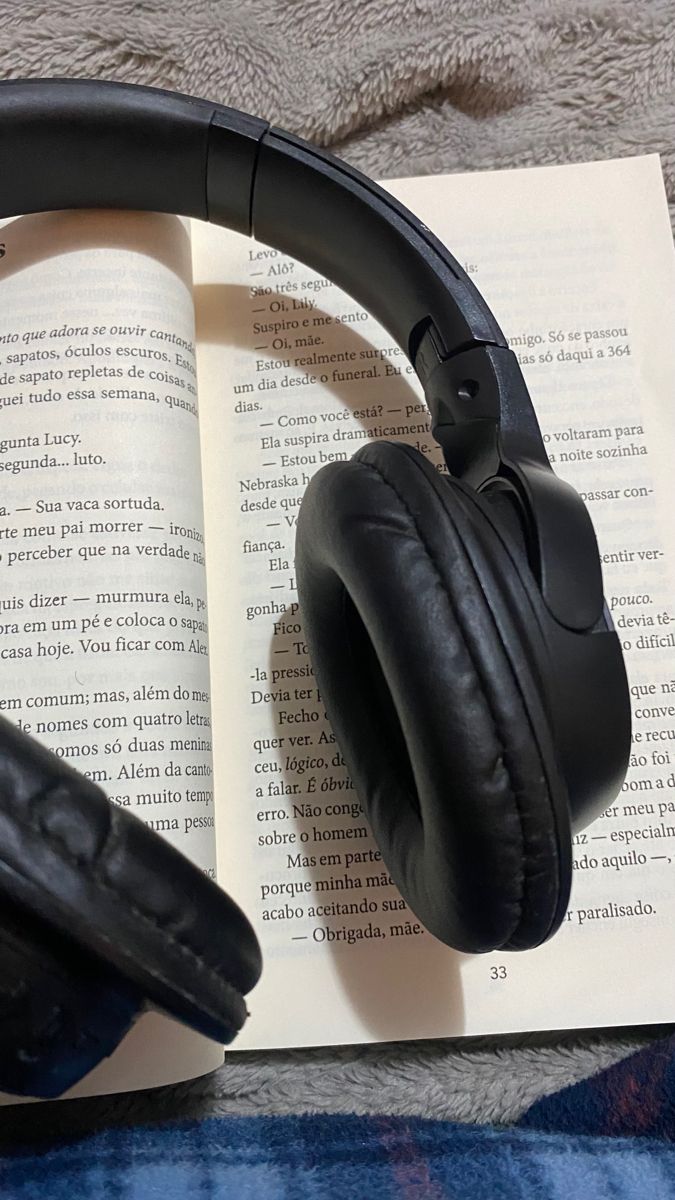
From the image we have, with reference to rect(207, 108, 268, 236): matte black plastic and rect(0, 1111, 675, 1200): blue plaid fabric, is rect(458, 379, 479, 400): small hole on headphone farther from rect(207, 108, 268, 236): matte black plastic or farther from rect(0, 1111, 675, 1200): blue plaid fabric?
rect(0, 1111, 675, 1200): blue plaid fabric

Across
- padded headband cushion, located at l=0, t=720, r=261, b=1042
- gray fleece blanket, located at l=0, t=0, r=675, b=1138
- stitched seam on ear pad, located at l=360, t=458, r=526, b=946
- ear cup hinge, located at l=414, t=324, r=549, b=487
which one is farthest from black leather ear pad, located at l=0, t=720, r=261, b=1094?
gray fleece blanket, located at l=0, t=0, r=675, b=1138

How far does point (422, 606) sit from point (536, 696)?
0.17ft

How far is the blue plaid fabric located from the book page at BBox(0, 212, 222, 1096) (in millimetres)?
37

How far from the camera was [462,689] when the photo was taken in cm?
37

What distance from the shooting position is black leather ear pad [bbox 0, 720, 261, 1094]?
319 millimetres

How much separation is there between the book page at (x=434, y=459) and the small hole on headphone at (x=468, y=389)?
0.12m

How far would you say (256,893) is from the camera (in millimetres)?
541

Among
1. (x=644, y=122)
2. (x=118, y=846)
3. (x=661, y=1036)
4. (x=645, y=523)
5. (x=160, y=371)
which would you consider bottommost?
(x=661, y=1036)

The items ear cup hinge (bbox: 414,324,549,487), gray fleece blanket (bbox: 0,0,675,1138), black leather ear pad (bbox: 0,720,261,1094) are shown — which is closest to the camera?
black leather ear pad (bbox: 0,720,261,1094)

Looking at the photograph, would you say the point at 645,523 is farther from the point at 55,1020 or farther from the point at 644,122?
the point at 55,1020

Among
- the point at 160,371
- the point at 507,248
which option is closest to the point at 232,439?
the point at 160,371

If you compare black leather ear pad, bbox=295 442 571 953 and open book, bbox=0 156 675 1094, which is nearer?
black leather ear pad, bbox=295 442 571 953

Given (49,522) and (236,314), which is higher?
(236,314)

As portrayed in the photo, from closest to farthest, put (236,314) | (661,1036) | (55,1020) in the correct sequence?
(55,1020), (661,1036), (236,314)
